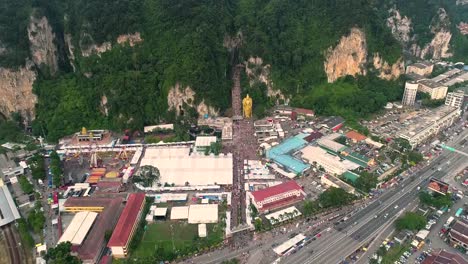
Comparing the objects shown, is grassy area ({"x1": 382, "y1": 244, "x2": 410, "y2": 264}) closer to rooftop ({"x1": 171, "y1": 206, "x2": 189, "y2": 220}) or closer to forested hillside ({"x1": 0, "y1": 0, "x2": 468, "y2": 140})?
rooftop ({"x1": 171, "y1": 206, "x2": 189, "y2": 220})

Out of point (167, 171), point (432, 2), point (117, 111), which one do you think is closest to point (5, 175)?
point (117, 111)

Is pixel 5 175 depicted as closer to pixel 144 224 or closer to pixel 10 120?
pixel 10 120

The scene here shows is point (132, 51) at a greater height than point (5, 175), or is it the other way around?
point (132, 51)

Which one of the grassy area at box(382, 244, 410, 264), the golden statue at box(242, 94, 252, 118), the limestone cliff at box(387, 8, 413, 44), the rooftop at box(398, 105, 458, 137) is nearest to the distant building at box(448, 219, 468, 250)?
the grassy area at box(382, 244, 410, 264)

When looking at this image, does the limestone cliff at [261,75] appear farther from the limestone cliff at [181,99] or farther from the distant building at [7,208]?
the distant building at [7,208]

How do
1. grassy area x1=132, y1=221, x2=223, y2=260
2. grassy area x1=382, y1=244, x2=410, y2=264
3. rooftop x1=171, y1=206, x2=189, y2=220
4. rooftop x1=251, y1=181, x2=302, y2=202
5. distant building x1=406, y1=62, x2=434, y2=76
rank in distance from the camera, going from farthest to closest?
distant building x1=406, y1=62, x2=434, y2=76
rooftop x1=251, y1=181, x2=302, y2=202
rooftop x1=171, y1=206, x2=189, y2=220
grassy area x1=132, y1=221, x2=223, y2=260
grassy area x1=382, y1=244, x2=410, y2=264

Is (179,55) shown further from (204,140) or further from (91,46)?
(204,140)
